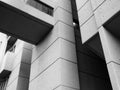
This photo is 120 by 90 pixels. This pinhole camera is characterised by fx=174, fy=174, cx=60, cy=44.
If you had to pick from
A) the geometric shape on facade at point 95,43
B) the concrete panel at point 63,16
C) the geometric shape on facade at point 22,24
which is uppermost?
the concrete panel at point 63,16

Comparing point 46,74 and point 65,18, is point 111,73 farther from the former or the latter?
point 65,18

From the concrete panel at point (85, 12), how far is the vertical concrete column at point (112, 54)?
4.86ft

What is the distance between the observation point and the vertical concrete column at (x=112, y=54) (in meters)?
5.94

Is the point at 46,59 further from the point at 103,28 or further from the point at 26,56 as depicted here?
the point at 26,56

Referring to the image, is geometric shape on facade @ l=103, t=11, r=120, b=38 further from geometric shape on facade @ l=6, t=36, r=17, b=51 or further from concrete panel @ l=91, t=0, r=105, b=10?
geometric shape on facade @ l=6, t=36, r=17, b=51

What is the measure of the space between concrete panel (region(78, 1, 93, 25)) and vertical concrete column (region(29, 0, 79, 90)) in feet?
5.32

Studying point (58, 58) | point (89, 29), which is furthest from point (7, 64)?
point (89, 29)

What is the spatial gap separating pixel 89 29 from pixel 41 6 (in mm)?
4430

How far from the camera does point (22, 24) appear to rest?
10.2 m

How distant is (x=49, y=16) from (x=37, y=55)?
262 centimetres

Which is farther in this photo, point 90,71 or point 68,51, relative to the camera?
point 90,71

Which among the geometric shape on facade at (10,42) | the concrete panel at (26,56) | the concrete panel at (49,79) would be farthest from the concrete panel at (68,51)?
the geometric shape on facade at (10,42)

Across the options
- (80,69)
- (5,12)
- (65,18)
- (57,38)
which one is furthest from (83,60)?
(5,12)

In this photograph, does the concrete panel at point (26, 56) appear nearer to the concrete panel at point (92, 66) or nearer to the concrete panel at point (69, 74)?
the concrete panel at point (92, 66)
